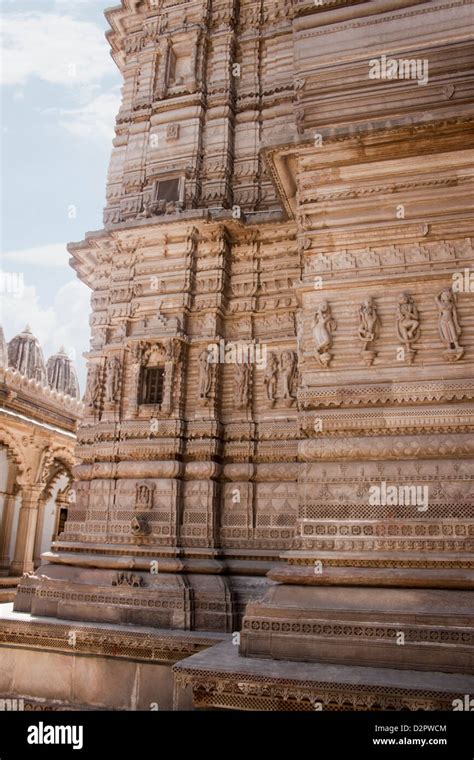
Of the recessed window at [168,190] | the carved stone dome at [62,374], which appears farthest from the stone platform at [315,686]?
the carved stone dome at [62,374]

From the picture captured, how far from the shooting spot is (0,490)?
22.1m

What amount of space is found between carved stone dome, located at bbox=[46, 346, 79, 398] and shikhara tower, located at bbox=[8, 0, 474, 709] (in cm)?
1886

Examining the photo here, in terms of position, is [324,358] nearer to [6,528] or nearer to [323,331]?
[323,331]

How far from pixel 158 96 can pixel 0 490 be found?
15447 mm

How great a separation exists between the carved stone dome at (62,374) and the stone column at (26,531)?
437 inches

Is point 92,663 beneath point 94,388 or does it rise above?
beneath

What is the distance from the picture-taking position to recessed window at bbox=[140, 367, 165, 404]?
38.9 feet

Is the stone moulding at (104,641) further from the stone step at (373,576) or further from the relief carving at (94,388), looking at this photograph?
the relief carving at (94,388)

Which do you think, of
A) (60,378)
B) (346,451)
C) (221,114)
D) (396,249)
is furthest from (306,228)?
(60,378)

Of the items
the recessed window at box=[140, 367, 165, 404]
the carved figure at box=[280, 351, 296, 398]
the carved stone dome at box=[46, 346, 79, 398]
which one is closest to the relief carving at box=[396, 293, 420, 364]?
the carved figure at box=[280, 351, 296, 398]

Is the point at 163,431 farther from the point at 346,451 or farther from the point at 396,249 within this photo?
the point at 396,249

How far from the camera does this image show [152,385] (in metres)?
12.0

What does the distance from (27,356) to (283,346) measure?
21361 millimetres

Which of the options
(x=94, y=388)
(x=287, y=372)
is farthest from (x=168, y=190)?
(x=287, y=372)
